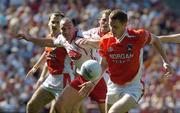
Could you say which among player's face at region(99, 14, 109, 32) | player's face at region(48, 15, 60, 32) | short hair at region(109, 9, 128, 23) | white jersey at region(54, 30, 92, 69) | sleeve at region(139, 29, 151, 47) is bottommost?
white jersey at region(54, 30, 92, 69)

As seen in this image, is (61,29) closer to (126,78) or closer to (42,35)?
(126,78)

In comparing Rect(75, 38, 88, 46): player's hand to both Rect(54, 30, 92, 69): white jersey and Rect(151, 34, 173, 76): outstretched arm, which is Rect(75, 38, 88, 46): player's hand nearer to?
Rect(54, 30, 92, 69): white jersey

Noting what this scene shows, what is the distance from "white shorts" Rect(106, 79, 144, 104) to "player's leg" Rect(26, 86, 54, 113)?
1849mm

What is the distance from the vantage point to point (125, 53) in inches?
435

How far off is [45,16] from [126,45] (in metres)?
11.7

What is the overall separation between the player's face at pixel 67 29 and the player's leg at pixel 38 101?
1.14m

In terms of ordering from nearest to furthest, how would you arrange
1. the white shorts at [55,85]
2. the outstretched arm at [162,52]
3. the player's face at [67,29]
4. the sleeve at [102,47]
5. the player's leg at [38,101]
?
the outstretched arm at [162,52]
the sleeve at [102,47]
the player's face at [67,29]
the player's leg at [38,101]
the white shorts at [55,85]

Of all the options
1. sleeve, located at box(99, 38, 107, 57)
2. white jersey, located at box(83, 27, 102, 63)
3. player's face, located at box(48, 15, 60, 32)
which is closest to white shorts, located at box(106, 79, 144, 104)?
sleeve, located at box(99, 38, 107, 57)

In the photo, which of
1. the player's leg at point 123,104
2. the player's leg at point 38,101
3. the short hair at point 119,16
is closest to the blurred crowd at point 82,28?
the player's leg at point 38,101

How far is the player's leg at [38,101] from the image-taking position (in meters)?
12.8

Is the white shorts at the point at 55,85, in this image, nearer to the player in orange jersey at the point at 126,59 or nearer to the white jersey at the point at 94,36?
the white jersey at the point at 94,36

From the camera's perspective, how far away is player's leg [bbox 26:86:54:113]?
12.8 metres

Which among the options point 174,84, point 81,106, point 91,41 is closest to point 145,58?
point 174,84

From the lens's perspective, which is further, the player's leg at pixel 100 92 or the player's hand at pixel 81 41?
the player's leg at pixel 100 92
